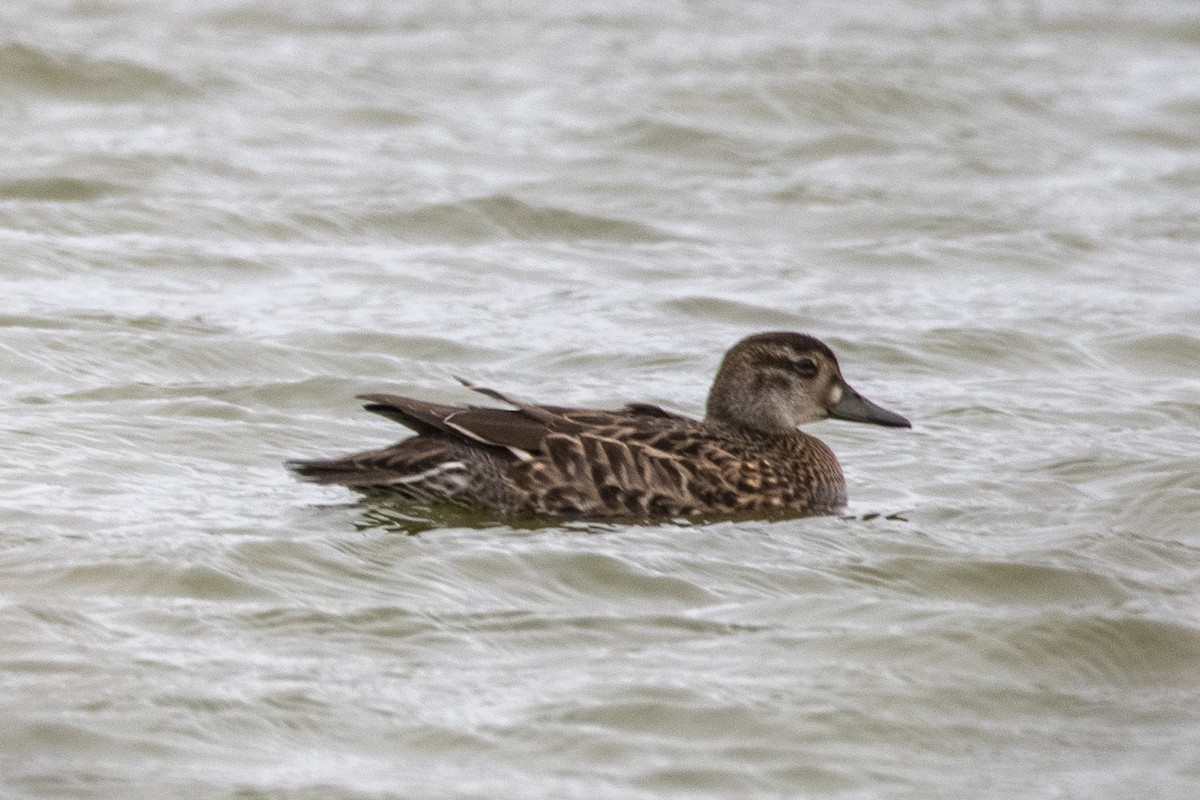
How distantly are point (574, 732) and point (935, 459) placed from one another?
391 centimetres

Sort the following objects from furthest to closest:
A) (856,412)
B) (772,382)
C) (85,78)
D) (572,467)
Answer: (85,78) < (856,412) < (772,382) < (572,467)

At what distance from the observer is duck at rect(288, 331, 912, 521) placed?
350 inches

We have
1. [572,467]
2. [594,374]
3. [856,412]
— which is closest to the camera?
[572,467]

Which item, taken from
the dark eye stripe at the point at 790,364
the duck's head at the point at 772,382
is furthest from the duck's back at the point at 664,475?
the dark eye stripe at the point at 790,364

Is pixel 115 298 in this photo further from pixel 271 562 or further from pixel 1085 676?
pixel 1085 676

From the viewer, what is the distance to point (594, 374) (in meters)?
11.7

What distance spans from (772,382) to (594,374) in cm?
214

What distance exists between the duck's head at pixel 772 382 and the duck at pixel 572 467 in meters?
0.32

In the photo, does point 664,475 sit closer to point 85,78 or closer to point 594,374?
point 594,374

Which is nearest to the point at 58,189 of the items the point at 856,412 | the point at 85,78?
the point at 85,78

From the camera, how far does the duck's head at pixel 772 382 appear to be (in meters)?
9.66

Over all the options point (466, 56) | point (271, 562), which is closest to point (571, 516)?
point (271, 562)

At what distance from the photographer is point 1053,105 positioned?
18.8 m

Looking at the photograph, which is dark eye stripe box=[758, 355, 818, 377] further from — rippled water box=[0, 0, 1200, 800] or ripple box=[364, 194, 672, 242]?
ripple box=[364, 194, 672, 242]
